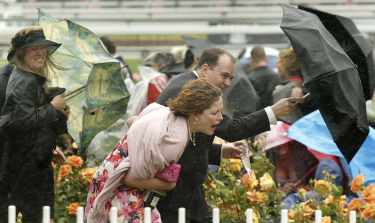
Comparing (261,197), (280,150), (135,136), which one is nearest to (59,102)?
(135,136)

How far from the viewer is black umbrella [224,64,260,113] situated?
5.68m

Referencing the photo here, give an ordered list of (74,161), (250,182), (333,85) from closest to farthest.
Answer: (333,85), (250,182), (74,161)

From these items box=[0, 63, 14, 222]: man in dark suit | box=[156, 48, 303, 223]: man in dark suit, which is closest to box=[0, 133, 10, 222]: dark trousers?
box=[0, 63, 14, 222]: man in dark suit

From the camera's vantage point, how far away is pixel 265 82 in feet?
21.7

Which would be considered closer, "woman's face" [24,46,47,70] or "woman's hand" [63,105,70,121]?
"woman's face" [24,46,47,70]

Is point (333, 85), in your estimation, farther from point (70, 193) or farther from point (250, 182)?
point (70, 193)

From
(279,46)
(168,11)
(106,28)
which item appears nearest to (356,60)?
(279,46)

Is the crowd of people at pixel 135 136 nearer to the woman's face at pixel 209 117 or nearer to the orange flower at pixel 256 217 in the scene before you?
the woman's face at pixel 209 117

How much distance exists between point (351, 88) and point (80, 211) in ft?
5.97

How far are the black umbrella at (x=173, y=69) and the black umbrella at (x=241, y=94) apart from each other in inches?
34.6

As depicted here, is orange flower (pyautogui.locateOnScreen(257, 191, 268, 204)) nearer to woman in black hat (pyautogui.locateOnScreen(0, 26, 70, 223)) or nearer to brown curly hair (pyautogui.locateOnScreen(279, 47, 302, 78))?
woman in black hat (pyautogui.locateOnScreen(0, 26, 70, 223))

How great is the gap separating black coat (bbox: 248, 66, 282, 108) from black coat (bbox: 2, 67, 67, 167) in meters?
3.19

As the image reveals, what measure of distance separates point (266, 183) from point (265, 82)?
10.1 ft

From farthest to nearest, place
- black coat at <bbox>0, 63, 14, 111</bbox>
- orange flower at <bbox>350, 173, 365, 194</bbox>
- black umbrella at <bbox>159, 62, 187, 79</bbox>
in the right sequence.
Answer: black umbrella at <bbox>159, 62, 187, 79</bbox> < black coat at <bbox>0, 63, 14, 111</bbox> < orange flower at <bbox>350, 173, 365, 194</bbox>
